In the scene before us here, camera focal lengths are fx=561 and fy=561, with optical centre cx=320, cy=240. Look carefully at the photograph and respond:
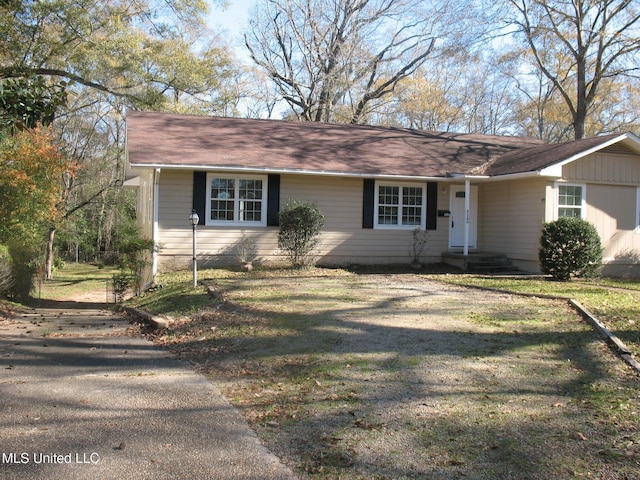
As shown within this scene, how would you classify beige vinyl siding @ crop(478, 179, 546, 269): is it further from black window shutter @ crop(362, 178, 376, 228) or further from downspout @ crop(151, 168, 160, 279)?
Result: downspout @ crop(151, 168, 160, 279)

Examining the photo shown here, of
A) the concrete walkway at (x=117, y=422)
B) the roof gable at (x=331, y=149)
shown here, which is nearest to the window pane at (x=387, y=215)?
the roof gable at (x=331, y=149)

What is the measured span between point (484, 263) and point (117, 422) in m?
13.0

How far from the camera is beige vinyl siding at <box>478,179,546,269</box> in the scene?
608 inches

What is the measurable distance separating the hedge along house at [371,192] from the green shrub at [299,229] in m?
0.65

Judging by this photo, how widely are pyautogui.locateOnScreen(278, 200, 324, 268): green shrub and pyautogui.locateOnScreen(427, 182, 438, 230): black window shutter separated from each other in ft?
11.9

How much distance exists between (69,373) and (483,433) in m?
4.47

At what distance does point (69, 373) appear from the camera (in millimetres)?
6238

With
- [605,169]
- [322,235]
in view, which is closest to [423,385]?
[322,235]

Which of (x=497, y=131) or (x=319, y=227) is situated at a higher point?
(x=497, y=131)

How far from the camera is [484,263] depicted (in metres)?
15.9

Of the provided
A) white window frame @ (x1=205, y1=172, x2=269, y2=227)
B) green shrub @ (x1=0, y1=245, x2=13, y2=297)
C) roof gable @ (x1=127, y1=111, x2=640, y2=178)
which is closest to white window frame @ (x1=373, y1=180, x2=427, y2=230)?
roof gable @ (x1=127, y1=111, x2=640, y2=178)

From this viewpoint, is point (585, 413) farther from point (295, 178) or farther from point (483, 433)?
point (295, 178)

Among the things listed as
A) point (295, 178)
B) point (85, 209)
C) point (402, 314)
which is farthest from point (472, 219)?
point (85, 209)

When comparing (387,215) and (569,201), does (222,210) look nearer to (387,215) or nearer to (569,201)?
(387,215)
